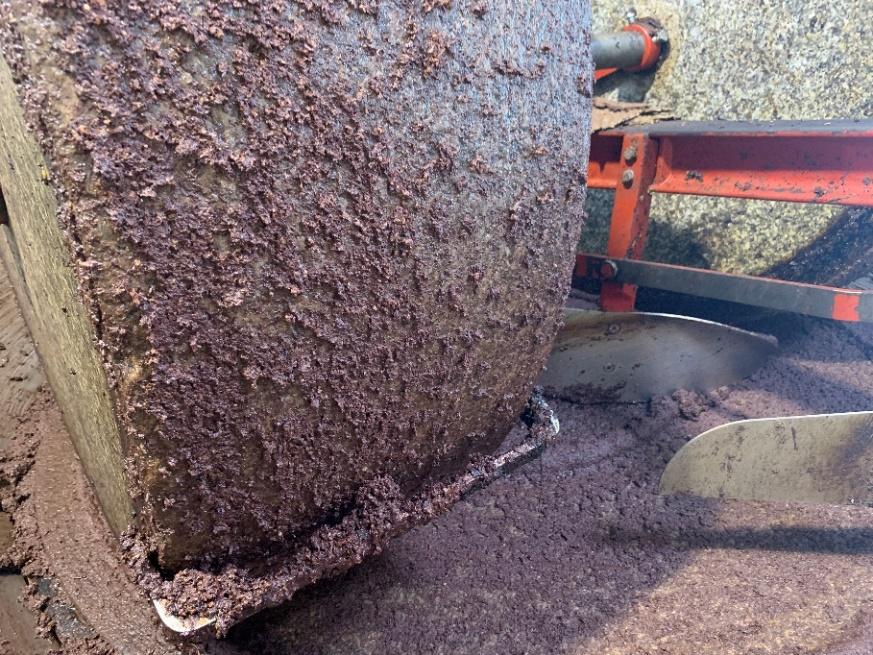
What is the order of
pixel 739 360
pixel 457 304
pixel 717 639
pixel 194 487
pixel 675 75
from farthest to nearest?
pixel 675 75
pixel 739 360
pixel 717 639
pixel 457 304
pixel 194 487

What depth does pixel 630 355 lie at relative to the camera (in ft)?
6.22

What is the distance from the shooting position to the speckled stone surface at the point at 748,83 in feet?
6.47

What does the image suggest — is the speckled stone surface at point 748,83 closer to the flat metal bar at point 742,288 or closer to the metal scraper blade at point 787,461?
the flat metal bar at point 742,288

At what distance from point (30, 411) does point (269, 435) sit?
0.58m

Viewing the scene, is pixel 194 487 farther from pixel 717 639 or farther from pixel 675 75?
pixel 675 75

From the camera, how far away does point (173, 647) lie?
82 cm

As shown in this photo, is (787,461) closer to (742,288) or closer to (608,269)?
(742,288)

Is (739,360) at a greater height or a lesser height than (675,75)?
lesser

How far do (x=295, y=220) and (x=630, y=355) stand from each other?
1455 mm

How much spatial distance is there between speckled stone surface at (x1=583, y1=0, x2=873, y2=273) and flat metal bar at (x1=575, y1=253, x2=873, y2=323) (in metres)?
0.52

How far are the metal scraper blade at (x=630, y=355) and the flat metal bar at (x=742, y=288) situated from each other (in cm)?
12

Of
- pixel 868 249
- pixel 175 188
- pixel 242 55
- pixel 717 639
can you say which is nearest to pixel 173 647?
pixel 175 188

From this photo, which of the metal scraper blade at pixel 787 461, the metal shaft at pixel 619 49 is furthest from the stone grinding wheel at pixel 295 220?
the metal shaft at pixel 619 49

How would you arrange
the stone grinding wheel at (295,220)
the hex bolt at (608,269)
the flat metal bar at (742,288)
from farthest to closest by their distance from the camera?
the hex bolt at (608,269), the flat metal bar at (742,288), the stone grinding wheel at (295,220)
